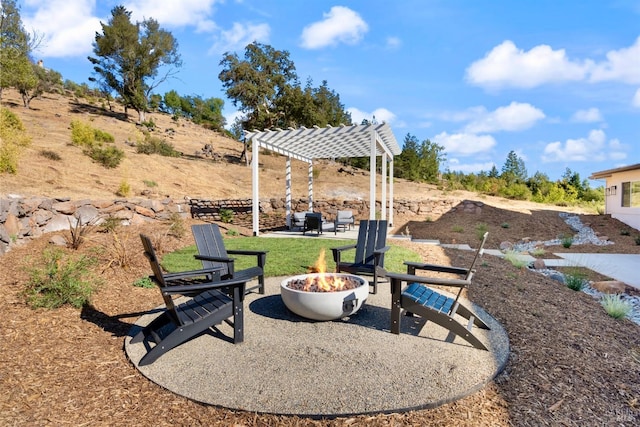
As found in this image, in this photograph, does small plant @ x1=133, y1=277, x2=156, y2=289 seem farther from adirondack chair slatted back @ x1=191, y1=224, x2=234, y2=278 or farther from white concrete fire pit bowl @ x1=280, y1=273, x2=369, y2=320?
white concrete fire pit bowl @ x1=280, y1=273, x2=369, y2=320

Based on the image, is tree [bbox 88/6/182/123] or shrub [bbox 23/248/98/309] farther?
tree [bbox 88/6/182/123]

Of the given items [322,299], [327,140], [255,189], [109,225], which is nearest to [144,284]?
[322,299]

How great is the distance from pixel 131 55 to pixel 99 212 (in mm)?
25957

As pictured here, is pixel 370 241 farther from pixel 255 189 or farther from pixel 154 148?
pixel 154 148

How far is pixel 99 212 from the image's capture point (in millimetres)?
7922

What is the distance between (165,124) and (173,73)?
4.41 meters

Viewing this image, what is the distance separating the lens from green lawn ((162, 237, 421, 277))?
585 centimetres

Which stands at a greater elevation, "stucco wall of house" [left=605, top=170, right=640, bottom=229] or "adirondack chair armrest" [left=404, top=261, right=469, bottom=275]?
"stucco wall of house" [left=605, top=170, right=640, bottom=229]

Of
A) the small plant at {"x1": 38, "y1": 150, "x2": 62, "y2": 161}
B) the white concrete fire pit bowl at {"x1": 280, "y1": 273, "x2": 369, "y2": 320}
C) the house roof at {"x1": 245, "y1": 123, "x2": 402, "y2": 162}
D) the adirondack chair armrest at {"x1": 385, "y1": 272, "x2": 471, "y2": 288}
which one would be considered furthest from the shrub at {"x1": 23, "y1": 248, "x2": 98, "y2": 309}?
the small plant at {"x1": 38, "y1": 150, "x2": 62, "y2": 161}

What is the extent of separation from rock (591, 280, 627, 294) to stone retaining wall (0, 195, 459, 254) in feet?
28.8

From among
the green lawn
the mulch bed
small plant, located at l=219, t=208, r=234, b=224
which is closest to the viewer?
the mulch bed

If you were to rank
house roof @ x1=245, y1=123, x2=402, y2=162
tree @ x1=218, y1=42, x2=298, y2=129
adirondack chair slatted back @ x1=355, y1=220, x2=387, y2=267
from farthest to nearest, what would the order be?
tree @ x1=218, y1=42, x2=298, y2=129
house roof @ x1=245, y1=123, x2=402, y2=162
adirondack chair slatted back @ x1=355, y1=220, x2=387, y2=267

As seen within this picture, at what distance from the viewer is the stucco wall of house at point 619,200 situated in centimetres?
1249

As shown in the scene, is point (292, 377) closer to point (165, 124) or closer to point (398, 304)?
point (398, 304)
